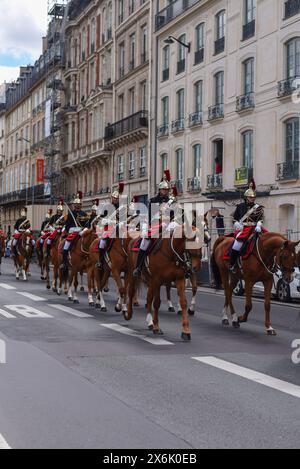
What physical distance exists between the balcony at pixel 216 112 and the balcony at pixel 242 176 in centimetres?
335

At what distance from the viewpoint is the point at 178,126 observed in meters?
41.7

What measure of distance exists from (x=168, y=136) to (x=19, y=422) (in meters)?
37.3

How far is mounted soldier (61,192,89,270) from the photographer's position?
1934cm

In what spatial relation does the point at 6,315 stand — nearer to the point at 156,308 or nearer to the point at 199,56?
the point at 156,308

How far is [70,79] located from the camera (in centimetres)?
6500

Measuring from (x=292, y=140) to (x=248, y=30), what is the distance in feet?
21.7

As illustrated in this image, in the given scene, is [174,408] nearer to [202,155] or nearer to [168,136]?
[202,155]

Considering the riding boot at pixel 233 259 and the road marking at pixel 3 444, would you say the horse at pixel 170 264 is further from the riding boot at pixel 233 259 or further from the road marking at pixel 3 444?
the road marking at pixel 3 444

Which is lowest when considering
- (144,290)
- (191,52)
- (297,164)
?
(144,290)

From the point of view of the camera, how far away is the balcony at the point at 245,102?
3350cm

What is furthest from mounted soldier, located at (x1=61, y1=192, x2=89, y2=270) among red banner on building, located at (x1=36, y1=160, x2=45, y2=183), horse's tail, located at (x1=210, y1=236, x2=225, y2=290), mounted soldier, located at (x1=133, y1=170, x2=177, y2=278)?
red banner on building, located at (x1=36, y1=160, x2=45, y2=183)

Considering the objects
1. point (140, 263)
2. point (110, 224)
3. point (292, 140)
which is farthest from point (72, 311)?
point (292, 140)

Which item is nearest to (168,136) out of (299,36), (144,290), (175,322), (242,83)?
(242,83)

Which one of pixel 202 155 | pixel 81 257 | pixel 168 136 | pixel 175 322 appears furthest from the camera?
pixel 168 136
